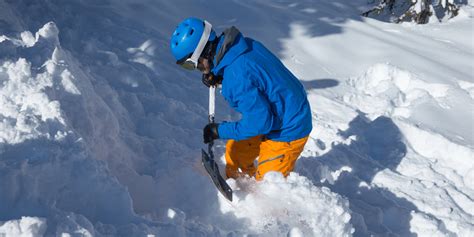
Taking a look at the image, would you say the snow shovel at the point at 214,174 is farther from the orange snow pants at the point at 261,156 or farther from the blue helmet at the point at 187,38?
the blue helmet at the point at 187,38

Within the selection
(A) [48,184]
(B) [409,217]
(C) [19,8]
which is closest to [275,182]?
(B) [409,217]

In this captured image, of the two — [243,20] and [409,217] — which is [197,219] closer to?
[409,217]

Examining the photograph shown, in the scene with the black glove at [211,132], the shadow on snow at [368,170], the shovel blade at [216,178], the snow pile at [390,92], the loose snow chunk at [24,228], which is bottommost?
the shadow on snow at [368,170]

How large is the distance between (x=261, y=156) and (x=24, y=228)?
209 cm

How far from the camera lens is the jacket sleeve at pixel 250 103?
11.5 feet

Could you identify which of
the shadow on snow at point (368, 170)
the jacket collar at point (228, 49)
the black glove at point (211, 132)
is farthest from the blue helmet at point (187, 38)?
the shadow on snow at point (368, 170)

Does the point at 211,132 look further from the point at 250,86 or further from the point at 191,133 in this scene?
the point at 191,133

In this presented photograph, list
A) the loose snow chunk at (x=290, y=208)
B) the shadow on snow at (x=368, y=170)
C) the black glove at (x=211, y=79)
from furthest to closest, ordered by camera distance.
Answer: the shadow on snow at (x=368, y=170) < the black glove at (x=211, y=79) < the loose snow chunk at (x=290, y=208)

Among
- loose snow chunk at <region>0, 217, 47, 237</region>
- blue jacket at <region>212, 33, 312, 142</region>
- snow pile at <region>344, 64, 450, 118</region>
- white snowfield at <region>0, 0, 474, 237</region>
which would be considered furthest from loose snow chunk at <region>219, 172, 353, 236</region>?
snow pile at <region>344, 64, 450, 118</region>

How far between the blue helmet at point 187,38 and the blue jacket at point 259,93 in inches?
6.8

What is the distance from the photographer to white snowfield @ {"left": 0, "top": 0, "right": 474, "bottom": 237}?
321 centimetres

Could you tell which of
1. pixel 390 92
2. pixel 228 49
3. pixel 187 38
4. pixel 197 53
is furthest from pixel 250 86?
pixel 390 92

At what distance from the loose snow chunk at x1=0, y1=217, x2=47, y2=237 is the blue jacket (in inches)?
61.9

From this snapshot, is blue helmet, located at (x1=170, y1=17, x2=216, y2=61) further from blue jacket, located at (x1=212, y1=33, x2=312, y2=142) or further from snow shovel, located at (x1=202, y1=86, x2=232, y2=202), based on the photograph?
snow shovel, located at (x1=202, y1=86, x2=232, y2=202)
